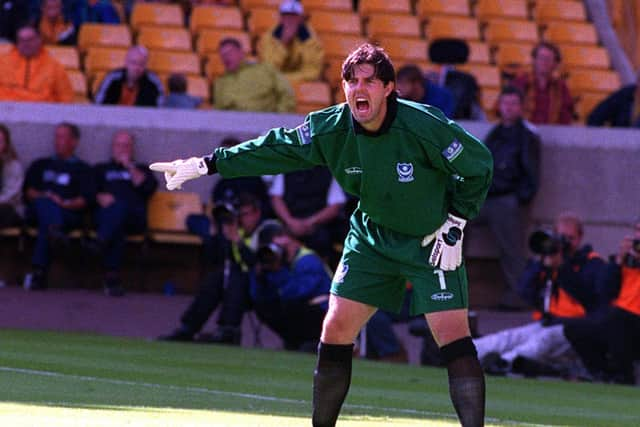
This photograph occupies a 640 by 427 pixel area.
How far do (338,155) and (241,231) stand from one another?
7.06 meters

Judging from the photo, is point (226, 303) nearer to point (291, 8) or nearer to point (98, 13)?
point (291, 8)

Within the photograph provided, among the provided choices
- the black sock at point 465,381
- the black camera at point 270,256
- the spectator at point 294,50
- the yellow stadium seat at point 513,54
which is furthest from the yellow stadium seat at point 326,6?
the black sock at point 465,381

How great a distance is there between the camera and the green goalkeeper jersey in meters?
7.23

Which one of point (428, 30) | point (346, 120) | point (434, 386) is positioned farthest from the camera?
point (428, 30)

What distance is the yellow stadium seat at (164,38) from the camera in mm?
18203

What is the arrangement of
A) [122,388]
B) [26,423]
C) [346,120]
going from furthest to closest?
[122,388], [26,423], [346,120]

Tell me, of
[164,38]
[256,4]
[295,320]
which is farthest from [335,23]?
[295,320]

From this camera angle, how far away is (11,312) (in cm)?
1480

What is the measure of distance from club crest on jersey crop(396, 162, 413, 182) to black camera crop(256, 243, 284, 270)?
6545 millimetres

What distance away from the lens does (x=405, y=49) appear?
19000 millimetres

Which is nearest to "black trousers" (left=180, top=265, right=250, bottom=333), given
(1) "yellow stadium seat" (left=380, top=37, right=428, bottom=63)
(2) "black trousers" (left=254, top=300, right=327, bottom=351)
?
(2) "black trousers" (left=254, top=300, right=327, bottom=351)

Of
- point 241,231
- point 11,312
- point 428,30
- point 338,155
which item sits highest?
point 428,30

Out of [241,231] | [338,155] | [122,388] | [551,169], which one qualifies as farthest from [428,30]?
[338,155]

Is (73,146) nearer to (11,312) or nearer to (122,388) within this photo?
(11,312)
